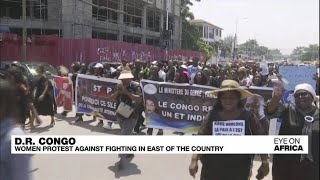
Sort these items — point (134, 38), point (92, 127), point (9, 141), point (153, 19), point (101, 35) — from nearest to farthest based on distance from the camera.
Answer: point (9, 141) < point (153, 19) < point (92, 127) < point (134, 38) < point (101, 35)

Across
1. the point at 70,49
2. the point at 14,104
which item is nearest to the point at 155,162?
the point at 14,104

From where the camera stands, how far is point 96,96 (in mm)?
8742

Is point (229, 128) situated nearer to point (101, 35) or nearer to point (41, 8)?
point (101, 35)

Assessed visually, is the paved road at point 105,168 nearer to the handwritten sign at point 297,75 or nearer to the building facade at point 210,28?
the handwritten sign at point 297,75

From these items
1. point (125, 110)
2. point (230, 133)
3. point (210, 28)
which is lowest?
point (125, 110)

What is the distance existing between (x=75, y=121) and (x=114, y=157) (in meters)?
3.45

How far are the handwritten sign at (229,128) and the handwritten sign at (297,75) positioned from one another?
2.06 m

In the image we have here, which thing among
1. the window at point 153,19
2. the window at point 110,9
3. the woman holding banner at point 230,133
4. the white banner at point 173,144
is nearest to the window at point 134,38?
the window at point 110,9

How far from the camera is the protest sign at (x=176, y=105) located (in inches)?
273

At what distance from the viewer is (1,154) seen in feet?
7.11

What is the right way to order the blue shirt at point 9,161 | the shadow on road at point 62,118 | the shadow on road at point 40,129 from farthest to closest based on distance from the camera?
1. the shadow on road at point 62,118
2. the shadow on road at point 40,129
3. the blue shirt at point 9,161

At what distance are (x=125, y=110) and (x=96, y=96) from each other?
11.2 feet

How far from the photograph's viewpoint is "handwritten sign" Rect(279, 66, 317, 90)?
4984 mm

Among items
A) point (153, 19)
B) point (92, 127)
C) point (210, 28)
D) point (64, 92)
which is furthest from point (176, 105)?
point (210, 28)
